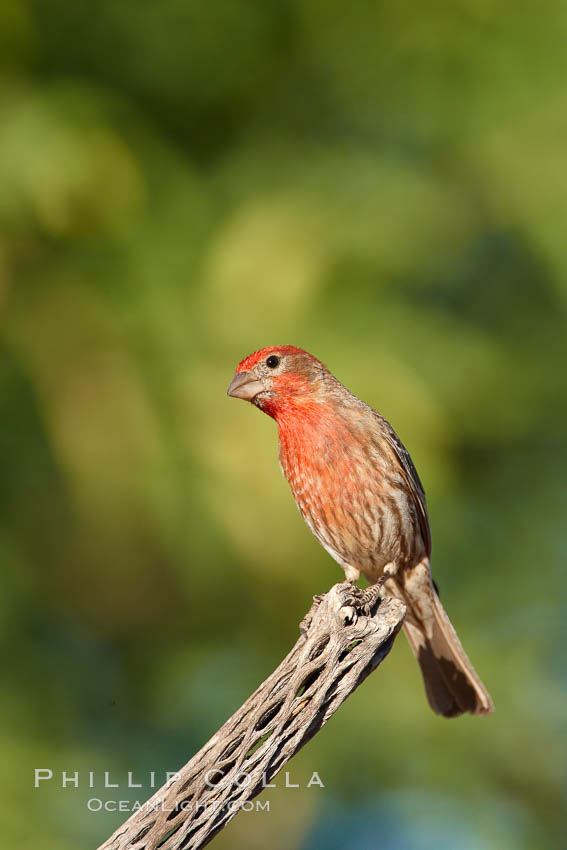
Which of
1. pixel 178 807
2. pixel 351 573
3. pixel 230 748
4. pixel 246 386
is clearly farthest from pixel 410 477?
pixel 178 807

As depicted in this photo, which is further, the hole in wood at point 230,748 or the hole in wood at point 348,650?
the hole in wood at point 348,650

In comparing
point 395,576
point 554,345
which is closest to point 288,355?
point 395,576

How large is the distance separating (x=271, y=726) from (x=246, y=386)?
171 cm

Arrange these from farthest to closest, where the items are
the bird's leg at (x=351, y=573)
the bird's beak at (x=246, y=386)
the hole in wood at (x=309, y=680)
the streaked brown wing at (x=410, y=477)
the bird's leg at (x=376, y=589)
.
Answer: the bird's leg at (x=351, y=573), the streaked brown wing at (x=410, y=477), the bird's beak at (x=246, y=386), the bird's leg at (x=376, y=589), the hole in wood at (x=309, y=680)

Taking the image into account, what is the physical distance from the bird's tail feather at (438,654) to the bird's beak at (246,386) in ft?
4.26

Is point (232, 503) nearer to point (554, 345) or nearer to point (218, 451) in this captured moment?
point (218, 451)

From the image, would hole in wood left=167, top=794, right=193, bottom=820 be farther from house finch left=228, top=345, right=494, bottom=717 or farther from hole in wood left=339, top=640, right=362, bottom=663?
house finch left=228, top=345, right=494, bottom=717

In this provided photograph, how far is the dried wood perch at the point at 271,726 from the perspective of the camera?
9.95 ft

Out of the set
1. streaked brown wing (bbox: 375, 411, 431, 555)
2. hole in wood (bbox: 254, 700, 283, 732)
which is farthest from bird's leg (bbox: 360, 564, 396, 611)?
Result: hole in wood (bbox: 254, 700, 283, 732)

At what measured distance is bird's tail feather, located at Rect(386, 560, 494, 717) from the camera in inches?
201

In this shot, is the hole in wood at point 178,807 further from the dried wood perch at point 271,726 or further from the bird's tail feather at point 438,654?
the bird's tail feather at point 438,654

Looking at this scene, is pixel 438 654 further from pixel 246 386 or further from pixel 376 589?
A: pixel 246 386

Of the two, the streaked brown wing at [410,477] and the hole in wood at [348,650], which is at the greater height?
the streaked brown wing at [410,477]

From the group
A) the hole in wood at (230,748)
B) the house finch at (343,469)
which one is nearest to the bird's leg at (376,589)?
the house finch at (343,469)
